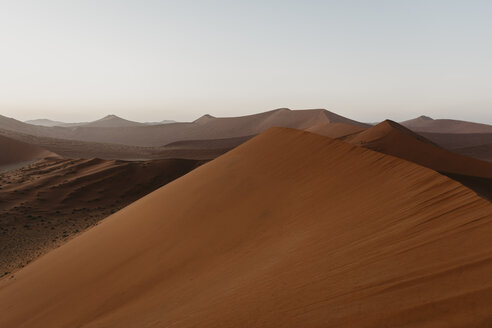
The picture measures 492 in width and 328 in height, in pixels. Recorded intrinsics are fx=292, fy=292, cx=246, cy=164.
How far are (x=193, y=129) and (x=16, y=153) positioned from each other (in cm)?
6715

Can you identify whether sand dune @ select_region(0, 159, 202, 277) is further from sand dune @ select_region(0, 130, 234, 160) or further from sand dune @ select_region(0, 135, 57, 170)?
sand dune @ select_region(0, 130, 234, 160)

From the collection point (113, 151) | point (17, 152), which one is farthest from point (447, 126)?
point (17, 152)

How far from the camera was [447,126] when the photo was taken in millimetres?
96625

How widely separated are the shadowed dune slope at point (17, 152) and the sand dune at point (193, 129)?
4886cm

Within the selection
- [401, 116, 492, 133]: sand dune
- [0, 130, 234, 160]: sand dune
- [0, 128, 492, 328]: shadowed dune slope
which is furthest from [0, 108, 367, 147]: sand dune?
[0, 128, 492, 328]: shadowed dune slope

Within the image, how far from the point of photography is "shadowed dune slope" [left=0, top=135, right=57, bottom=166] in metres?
31.4

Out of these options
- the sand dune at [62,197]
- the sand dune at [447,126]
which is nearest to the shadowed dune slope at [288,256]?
the sand dune at [62,197]

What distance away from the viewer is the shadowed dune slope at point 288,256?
2572mm

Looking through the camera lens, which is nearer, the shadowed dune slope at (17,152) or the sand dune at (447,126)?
the shadowed dune slope at (17,152)

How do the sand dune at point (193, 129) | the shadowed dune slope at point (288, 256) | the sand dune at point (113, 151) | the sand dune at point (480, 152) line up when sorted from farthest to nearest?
the sand dune at point (193, 129) < the sand dune at point (113, 151) < the sand dune at point (480, 152) < the shadowed dune slope at point (288, 256)

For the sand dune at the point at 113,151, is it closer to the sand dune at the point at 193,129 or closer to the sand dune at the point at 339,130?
the sand dune at the point at 339,130

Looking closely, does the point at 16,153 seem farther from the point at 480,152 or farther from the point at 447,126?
the point at 447,126

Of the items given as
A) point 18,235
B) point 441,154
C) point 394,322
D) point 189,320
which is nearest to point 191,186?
point 189,320

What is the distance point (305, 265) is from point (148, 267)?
3167 millimetres
